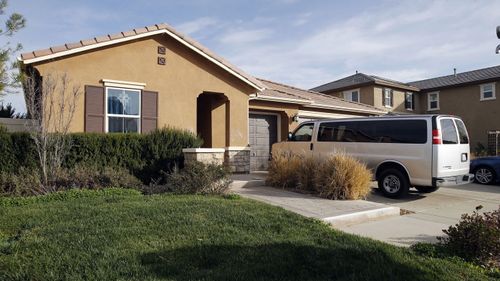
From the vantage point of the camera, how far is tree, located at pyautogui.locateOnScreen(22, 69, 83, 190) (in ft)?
30.6

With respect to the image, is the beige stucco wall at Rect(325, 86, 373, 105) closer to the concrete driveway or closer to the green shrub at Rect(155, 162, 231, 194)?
the concrete driveway

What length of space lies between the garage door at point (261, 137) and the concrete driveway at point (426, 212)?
567 centimetres

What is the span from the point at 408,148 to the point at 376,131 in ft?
3.77

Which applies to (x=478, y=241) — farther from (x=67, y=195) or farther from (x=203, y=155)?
(x=67, y=195)

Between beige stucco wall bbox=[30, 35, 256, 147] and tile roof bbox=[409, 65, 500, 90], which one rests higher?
tile roof bbox=[409, 65, 500, 90]

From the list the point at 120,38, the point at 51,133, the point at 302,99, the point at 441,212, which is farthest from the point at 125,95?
the point at 441,212

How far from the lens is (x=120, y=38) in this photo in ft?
37.9

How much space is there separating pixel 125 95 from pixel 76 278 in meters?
8.43

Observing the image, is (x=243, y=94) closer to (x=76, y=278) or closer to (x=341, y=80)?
(x=76, y=278)

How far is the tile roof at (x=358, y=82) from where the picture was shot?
3181 cm

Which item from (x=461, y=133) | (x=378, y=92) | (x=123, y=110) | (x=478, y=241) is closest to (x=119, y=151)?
(x=123, y=110)

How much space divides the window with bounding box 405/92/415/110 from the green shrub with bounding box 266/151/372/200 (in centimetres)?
Result: 2614

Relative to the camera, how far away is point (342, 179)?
31.0ft

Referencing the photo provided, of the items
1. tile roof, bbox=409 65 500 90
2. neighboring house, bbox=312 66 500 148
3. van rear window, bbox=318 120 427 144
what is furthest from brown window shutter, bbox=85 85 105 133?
tile roof, bbox=409 65 500 90
